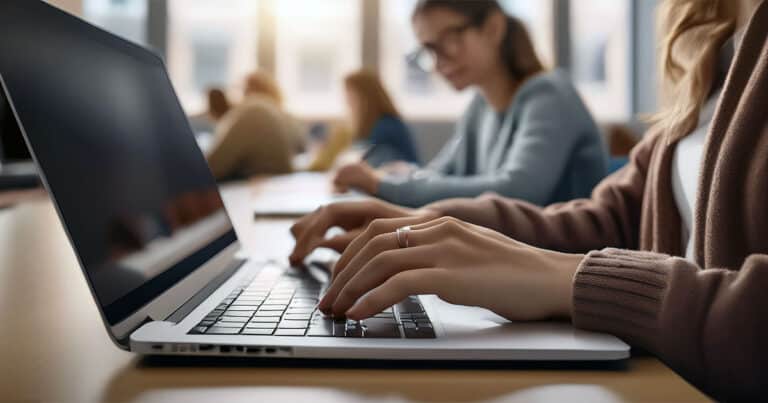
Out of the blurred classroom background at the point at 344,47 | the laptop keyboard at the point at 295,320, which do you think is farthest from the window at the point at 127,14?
the laptop keyboard at the point at 295,320

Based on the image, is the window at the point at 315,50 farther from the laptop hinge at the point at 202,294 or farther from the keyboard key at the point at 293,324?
the keyboard key at the point at 293,324

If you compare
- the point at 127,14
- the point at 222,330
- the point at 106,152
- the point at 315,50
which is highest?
the point at 127,14

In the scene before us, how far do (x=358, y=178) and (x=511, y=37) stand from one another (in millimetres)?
612

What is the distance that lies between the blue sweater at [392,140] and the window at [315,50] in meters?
2.10

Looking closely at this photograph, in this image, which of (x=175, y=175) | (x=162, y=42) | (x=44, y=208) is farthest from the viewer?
(x=162, y=42)

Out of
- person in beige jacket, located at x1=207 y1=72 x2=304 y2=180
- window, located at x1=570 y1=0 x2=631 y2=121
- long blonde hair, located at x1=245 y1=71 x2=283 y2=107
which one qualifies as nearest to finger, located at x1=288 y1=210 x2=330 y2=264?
person in beige jacket, located at x1=207 y1=72 x2=304 y2=180

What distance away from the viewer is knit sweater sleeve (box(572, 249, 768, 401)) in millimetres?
388

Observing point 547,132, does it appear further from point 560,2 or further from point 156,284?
point 560,2

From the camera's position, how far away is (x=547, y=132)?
138 centimetres

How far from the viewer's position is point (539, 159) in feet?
4.39

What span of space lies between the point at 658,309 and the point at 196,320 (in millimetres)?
304

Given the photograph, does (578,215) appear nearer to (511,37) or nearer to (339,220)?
(339,220)

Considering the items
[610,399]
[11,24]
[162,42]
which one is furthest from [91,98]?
[162,42]

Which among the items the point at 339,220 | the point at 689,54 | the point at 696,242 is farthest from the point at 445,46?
the point at 696,242
